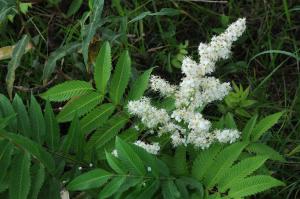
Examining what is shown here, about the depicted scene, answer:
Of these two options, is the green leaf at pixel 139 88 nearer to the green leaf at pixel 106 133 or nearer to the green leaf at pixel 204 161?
the green leaf at pixel 106 133

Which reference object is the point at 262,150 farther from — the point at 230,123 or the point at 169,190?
the point at 169,190

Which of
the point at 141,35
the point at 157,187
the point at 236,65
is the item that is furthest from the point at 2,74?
the point at 157,187

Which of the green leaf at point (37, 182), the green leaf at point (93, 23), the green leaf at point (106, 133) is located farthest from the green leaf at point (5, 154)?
the green leaf at point (93, 23)

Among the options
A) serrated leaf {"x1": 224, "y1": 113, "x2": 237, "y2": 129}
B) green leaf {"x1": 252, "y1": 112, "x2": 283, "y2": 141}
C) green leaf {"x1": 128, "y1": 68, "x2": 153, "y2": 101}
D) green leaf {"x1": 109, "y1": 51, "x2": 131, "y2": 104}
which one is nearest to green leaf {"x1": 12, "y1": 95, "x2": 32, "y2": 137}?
green leaf {"x1": 109, "y1": 51, "x2": 131, "y2": 104}

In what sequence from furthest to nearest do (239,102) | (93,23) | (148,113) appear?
1. (239,102)
2. (93,23)
3. (148,113)

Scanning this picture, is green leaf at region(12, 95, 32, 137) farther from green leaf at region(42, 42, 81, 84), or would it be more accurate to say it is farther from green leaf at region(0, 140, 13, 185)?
green leaf at region(42, 42, 81, 84)

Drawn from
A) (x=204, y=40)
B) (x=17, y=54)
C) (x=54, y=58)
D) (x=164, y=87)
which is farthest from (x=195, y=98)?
(x=204, y=40)
